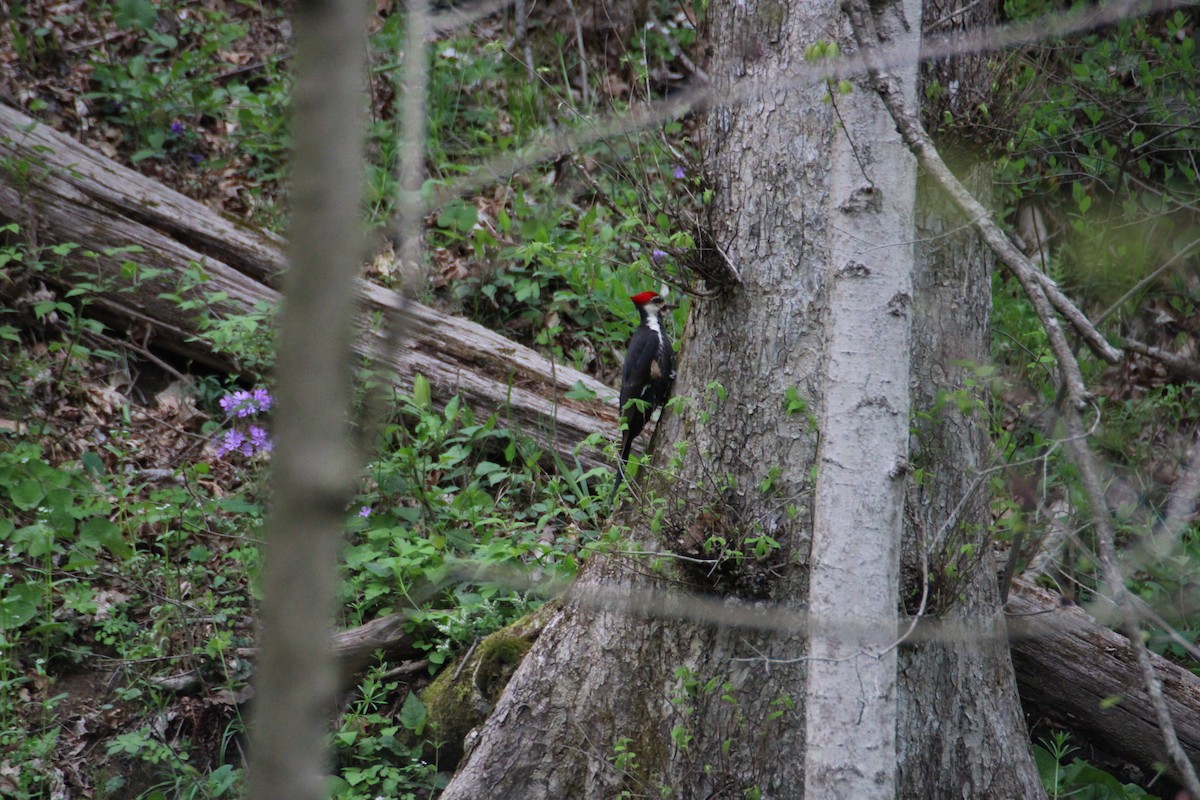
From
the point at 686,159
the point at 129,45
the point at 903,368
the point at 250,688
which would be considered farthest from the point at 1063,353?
the point at 129,45

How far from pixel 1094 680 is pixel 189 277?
4556mm

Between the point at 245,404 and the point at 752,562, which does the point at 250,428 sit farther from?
the point at 752,562

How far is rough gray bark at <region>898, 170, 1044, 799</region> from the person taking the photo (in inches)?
120

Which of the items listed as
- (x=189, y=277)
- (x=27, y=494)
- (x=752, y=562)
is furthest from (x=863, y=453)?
(x=189, y=277)

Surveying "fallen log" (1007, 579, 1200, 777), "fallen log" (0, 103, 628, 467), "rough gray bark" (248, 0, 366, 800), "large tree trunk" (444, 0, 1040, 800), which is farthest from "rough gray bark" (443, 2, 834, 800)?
"rough gray bark" (248, 0, 366, 800)

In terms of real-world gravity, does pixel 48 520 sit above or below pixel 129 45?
below

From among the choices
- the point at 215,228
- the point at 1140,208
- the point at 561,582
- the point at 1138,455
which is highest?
the point at 1140,208

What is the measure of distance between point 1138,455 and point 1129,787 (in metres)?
1.81

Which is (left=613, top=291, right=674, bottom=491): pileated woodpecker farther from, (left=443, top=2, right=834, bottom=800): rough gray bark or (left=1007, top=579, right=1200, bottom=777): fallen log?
(left=1007, top=579, right=1200, bottom=777): fallen log

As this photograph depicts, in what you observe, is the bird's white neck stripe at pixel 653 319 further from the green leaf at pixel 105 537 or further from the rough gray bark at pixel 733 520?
the green leaf at pixel 105 537

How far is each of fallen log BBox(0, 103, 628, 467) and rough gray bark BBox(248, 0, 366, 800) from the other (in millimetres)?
4156

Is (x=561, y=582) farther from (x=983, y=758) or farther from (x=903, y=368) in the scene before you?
(x=903, y=368)

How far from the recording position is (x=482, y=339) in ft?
16.7

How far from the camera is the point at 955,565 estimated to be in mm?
2990
